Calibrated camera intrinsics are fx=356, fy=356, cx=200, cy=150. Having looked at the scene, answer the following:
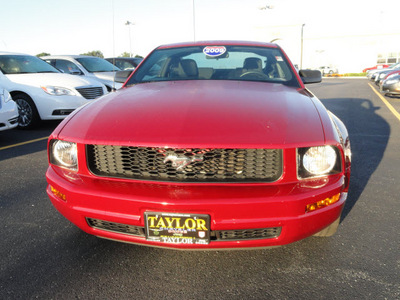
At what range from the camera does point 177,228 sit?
1828mm

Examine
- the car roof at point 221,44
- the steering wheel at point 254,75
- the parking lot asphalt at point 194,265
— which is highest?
the car roof at point 221,44

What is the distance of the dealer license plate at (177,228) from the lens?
1791 mm

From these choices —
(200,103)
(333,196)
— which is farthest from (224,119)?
(333,196)

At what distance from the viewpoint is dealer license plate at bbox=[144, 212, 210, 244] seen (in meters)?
1.79

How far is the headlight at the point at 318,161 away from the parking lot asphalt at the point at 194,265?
0.62 m

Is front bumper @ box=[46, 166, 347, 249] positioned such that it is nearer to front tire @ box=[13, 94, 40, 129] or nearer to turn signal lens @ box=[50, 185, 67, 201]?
turn signal lens @ box=[50, 185, 67, 201]

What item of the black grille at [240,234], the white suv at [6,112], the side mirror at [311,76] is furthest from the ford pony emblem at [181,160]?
the white suv at [6,112]

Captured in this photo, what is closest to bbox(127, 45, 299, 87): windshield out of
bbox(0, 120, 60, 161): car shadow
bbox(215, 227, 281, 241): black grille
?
bbox(215, 227, 281, 241): black grille

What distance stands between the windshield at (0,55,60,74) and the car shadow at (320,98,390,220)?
637 cm

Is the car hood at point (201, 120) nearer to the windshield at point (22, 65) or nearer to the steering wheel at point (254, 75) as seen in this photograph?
the steering wheel at point (254, 75)

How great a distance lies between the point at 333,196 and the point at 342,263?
1.74 feet

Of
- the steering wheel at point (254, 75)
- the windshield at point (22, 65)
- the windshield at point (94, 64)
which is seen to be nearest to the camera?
the steering wheel at point (254, 75)

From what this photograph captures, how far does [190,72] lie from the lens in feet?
10.8

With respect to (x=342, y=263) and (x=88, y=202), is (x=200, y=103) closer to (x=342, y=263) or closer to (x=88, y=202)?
(x=88, y=202)
